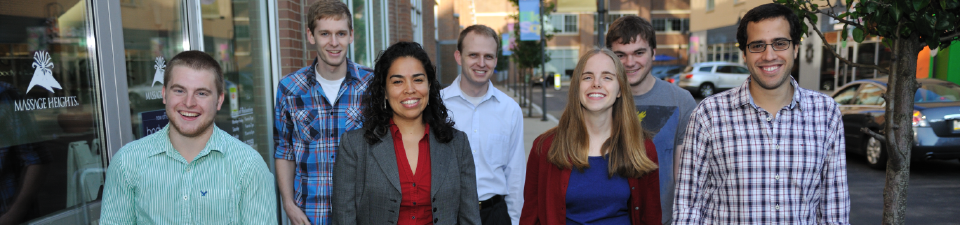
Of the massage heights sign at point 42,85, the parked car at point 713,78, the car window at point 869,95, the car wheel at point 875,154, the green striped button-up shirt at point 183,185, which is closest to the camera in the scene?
the green striped button-up shirt at point 183,185

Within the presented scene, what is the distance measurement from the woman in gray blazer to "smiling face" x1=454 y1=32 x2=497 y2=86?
1.85ft

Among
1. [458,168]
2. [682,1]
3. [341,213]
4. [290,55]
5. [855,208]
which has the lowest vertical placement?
[855,208]

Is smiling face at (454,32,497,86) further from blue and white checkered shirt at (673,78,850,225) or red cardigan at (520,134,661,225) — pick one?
blue and white checkered shirt at (673,78,850,225)

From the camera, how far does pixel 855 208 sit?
594 centimetres

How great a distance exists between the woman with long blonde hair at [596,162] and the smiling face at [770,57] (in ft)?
A: 1.71

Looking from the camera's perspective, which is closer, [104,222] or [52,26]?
[104,222]

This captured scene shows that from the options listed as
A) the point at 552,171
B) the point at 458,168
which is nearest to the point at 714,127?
the point at 552,171

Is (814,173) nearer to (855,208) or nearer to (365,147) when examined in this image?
(365,147)

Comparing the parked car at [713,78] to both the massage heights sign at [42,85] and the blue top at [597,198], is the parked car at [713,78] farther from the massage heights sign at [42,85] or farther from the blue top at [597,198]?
the massage heights sign at [42,85]

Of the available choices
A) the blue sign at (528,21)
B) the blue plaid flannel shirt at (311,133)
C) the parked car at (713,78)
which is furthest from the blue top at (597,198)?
the parked car at (713,78)

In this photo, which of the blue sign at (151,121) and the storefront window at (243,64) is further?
the storefront window at (243,64)

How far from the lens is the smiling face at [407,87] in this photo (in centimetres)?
233

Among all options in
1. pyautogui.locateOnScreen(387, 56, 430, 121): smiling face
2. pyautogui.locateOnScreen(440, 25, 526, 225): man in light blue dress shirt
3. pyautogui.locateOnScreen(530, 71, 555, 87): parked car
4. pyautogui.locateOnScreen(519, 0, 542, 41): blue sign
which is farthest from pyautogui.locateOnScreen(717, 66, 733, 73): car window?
pyautogui.locateOnScreen(387, 56, 430, 121): smiling face

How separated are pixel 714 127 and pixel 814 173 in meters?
0.40
